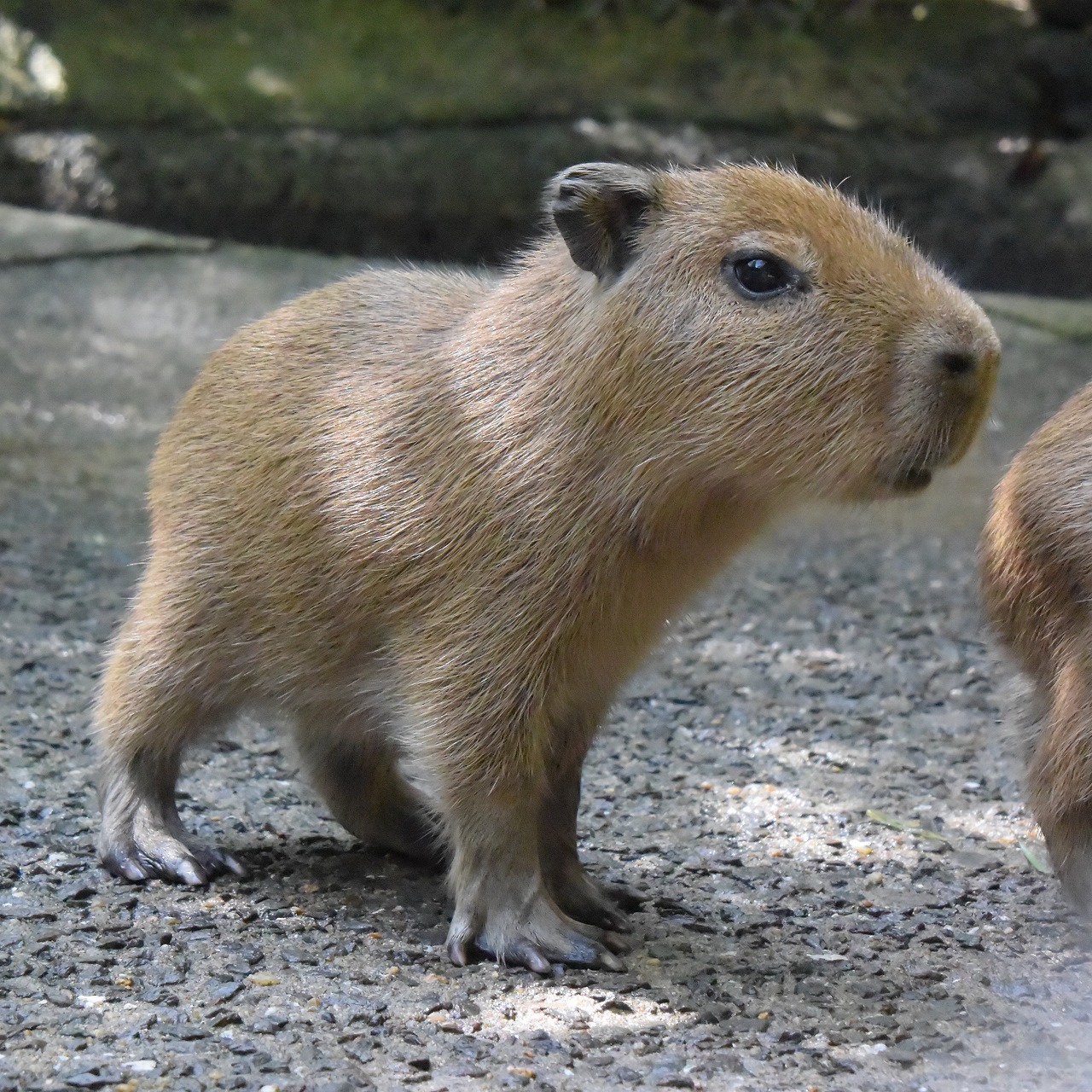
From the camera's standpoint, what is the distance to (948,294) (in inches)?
136

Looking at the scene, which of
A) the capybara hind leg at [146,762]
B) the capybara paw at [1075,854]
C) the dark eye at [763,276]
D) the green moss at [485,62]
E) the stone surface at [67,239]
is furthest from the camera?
the green moss at [485,62]

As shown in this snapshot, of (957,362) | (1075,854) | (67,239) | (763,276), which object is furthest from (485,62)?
(1075,854)

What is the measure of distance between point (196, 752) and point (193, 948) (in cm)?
153

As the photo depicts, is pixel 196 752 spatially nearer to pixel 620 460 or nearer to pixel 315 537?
pixel 315 537

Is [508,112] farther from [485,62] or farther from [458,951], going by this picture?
[458,951]

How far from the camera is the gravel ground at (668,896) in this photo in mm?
3221

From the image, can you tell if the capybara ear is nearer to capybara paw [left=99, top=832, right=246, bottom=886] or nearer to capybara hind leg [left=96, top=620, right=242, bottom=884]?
capybara hind leg [left=96, top=620, right=242, bottom=884]

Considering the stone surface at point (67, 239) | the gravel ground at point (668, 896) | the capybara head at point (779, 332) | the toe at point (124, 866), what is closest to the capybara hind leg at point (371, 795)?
the gravel ground at point (668, 896)

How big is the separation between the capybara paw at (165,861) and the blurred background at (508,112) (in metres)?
7.10

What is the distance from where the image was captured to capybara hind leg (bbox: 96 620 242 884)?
4.11m

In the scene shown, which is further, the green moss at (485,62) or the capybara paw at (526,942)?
the green moss at (485,62)

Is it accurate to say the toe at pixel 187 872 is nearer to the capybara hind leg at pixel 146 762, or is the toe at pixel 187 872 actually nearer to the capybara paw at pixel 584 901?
the capybara hind leg at pixel 146 762

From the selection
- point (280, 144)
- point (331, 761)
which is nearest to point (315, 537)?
point (331, 761)

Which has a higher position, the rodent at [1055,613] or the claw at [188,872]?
the rodent at [1055,613]
